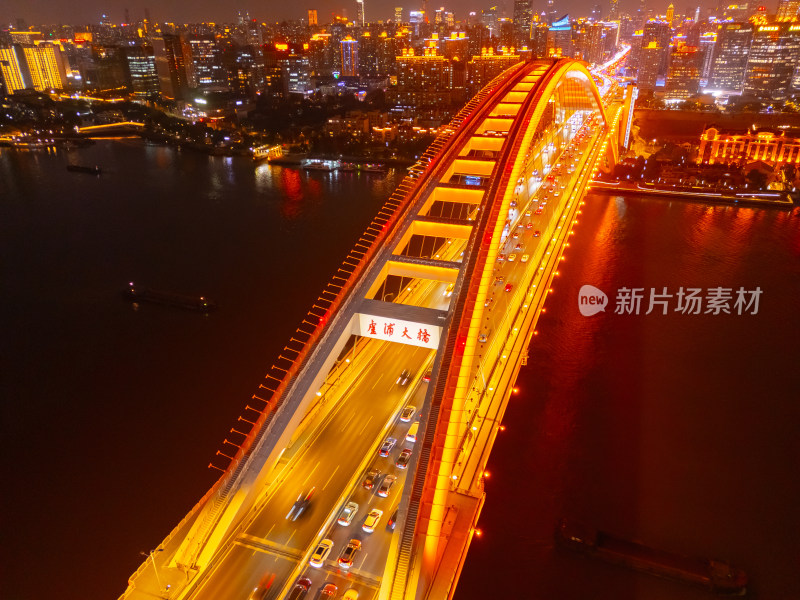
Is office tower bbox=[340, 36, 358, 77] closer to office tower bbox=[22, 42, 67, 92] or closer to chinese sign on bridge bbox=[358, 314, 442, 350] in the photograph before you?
office tower bbox=[22, 42, 67, 92]

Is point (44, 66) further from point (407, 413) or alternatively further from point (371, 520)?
point (371, 520)

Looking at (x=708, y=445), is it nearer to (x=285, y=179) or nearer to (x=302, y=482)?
(x=302, y=482)

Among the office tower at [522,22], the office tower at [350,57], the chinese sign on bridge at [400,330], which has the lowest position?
the chinese sign on bridge at [400,330]

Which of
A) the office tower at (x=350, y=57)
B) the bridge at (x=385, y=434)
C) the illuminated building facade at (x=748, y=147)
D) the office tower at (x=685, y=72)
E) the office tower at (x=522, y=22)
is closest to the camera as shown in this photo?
the bridge at (x=385, y=434)

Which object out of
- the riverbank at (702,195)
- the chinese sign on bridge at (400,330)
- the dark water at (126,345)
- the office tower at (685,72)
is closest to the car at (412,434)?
the chinese sign on bridge at (400,330)

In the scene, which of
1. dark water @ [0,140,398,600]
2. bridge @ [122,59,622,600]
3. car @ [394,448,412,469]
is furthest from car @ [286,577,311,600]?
dark water @ [0,140,398,600]

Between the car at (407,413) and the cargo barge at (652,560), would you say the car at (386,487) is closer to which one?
the car at (407,413)

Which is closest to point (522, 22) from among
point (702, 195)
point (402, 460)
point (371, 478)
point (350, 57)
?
point (350, 57)
